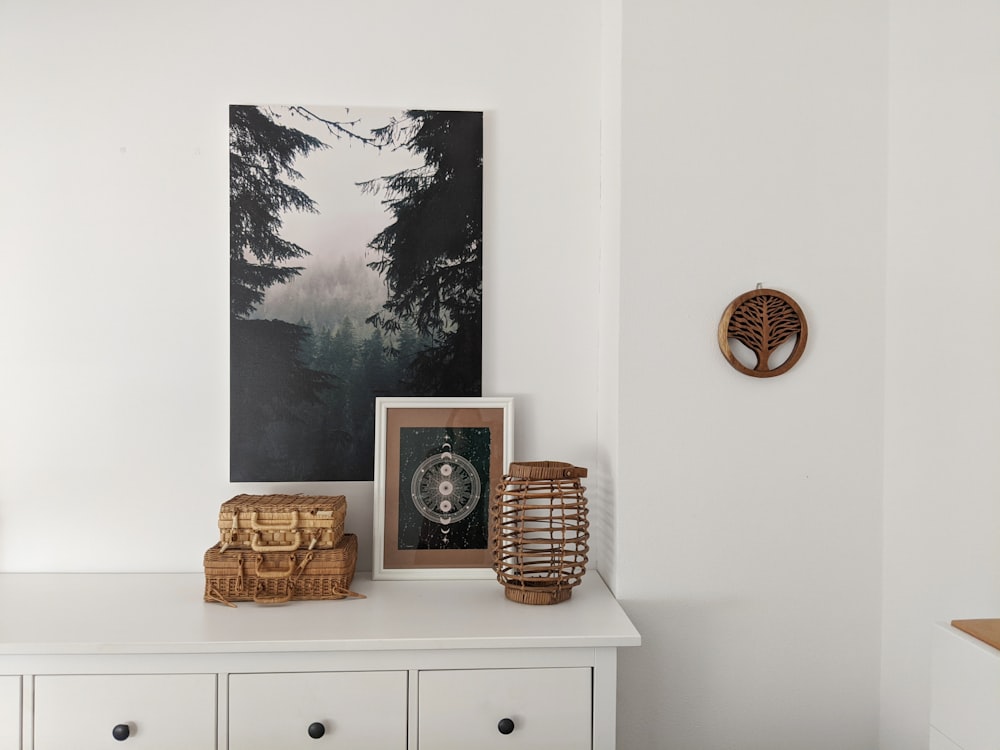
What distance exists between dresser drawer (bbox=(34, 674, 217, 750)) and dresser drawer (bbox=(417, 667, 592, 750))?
0.44 m

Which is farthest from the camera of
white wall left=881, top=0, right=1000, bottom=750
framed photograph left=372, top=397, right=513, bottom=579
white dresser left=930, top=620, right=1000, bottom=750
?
framed photograph left=372, top=397, right=513, bottom=579

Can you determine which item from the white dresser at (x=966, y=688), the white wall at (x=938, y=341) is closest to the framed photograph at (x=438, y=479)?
the white wall at (x=938, y=341)

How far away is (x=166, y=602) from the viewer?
5.75 ft

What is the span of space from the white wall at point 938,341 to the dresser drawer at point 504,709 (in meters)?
0.73

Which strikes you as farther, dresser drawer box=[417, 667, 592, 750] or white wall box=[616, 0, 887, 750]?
white wall box=[616, 0, 887, 750]

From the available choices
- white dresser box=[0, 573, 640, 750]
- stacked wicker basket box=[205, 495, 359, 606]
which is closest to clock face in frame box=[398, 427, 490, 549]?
stacked wicker basket box=[205, 495, 359, 606]

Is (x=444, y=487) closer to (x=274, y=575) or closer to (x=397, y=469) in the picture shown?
(x=397, y=469)

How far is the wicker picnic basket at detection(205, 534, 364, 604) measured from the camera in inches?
68.9

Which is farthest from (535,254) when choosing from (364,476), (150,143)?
(150,143)

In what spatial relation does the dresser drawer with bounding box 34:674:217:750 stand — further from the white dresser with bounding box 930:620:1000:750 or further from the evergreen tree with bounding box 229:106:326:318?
the white dresser with bounding box 930:620:1000:750

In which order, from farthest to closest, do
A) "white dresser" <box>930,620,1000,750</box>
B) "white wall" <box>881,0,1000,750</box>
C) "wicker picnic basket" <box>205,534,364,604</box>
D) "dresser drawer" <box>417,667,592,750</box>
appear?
"wicker picnic basket" <box>205,534,364,604</box>, "dresser drawer" <box>417,667,592,750</box>, "white wall" <box>881,0,1000,750</box>, "white dresser" <box>930,620,1000,750</box>

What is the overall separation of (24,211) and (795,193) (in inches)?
74.0

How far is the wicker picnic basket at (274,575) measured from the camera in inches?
68.9

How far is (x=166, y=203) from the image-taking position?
198 cm
